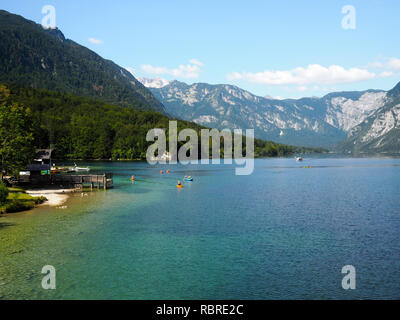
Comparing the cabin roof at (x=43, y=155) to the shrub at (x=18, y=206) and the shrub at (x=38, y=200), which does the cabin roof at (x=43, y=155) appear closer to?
the shrub at (x=38, y=200)

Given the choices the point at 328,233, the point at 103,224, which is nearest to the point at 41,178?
the point at 103,224

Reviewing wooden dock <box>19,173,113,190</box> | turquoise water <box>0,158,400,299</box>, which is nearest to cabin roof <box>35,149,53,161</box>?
wooden dock <box>19,173,113,190</box>

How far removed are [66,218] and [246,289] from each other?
37643 mm

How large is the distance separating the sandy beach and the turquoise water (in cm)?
380

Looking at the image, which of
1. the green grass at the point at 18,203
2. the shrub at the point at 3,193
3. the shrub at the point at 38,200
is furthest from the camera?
the shrub at the point at 38,200

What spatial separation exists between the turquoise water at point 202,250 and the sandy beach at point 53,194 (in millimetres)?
3800

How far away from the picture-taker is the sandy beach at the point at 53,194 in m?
73.5

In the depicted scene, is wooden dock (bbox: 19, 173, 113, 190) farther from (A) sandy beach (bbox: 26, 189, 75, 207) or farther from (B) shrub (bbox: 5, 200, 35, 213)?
(B) shrub (bbox: 5, 200, 35, 213)

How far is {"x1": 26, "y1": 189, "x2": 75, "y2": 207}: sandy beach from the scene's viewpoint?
73.5 metres

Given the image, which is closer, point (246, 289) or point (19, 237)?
point (246, 289)

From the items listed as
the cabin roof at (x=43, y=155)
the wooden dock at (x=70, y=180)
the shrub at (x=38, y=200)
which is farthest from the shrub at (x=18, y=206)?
the cabin roof at (x=43, y=155)

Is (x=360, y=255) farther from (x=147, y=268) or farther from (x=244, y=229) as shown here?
(x=147, y=268)

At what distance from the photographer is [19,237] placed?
4512 cm
